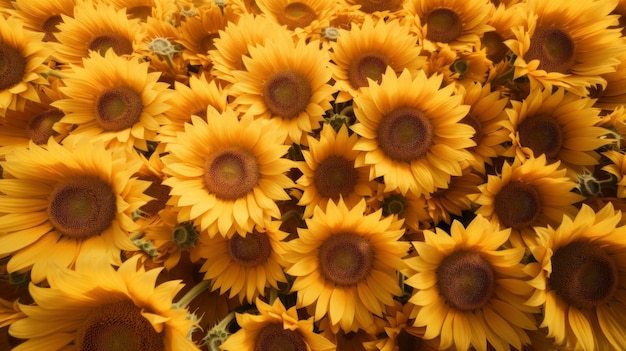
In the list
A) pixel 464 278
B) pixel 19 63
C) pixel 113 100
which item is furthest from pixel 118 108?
pixel 464 278

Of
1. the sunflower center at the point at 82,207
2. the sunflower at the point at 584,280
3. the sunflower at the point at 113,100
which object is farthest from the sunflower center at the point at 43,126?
the sunflower at the point at 584,280

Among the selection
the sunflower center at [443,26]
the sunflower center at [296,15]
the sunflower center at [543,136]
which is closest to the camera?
the sunflower center at [543,136]

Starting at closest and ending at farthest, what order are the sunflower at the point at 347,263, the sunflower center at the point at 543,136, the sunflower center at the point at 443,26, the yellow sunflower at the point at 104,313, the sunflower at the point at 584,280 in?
the yellow sunflower at the point at 104,313 → the sunflower at the point at 584,280 → the sunflower at the point at 347,263 → the sunflower center at the point at 543,136 → the sunflower center at the point at 443,26

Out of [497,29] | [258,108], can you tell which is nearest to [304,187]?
[258,108]

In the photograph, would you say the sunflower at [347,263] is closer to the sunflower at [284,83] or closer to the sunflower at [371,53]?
the sunflower at [284,83]

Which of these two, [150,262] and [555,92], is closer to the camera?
[150,262]

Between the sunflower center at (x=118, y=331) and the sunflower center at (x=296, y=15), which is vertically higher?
the sunflower center at (x=296, y=15)

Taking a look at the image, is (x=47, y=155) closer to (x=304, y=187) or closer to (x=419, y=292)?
(x=304, y=187)

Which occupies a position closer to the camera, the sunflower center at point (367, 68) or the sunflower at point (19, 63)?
the sunflower at point (19, 63)
